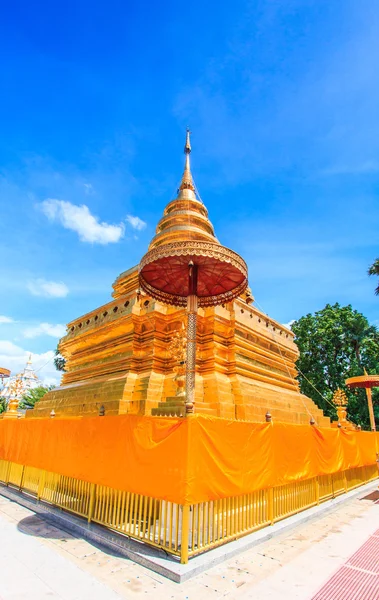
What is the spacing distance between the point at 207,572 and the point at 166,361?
7719 mm

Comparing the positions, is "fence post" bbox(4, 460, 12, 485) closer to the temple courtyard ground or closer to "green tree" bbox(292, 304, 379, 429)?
the temple courtyard ground

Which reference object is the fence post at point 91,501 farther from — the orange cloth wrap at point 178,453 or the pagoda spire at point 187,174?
the pagoda spire at point 187,174

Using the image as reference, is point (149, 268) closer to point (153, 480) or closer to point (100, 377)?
point (153, 480)

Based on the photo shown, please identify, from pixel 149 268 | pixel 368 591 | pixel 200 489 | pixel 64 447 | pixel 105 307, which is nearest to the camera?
pixel 368 591

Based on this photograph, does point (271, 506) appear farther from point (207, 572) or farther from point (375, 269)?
point (375, 269)

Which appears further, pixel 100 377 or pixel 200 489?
pixel 100 377

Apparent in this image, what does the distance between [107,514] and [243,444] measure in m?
2.82

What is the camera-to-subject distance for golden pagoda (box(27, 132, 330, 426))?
11328 millimetres

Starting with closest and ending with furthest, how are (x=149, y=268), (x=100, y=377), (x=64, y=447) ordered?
(x=64, y=447)
(x=149, y=268)
(x=100, y=377)

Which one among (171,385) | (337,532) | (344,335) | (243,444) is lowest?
(337,532)

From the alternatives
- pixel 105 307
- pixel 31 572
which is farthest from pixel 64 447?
pixel 105 307

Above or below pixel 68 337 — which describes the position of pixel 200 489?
below

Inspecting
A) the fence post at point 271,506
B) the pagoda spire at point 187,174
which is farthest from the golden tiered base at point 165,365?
the pagoda spire at point 187,174

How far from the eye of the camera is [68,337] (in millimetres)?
16922
